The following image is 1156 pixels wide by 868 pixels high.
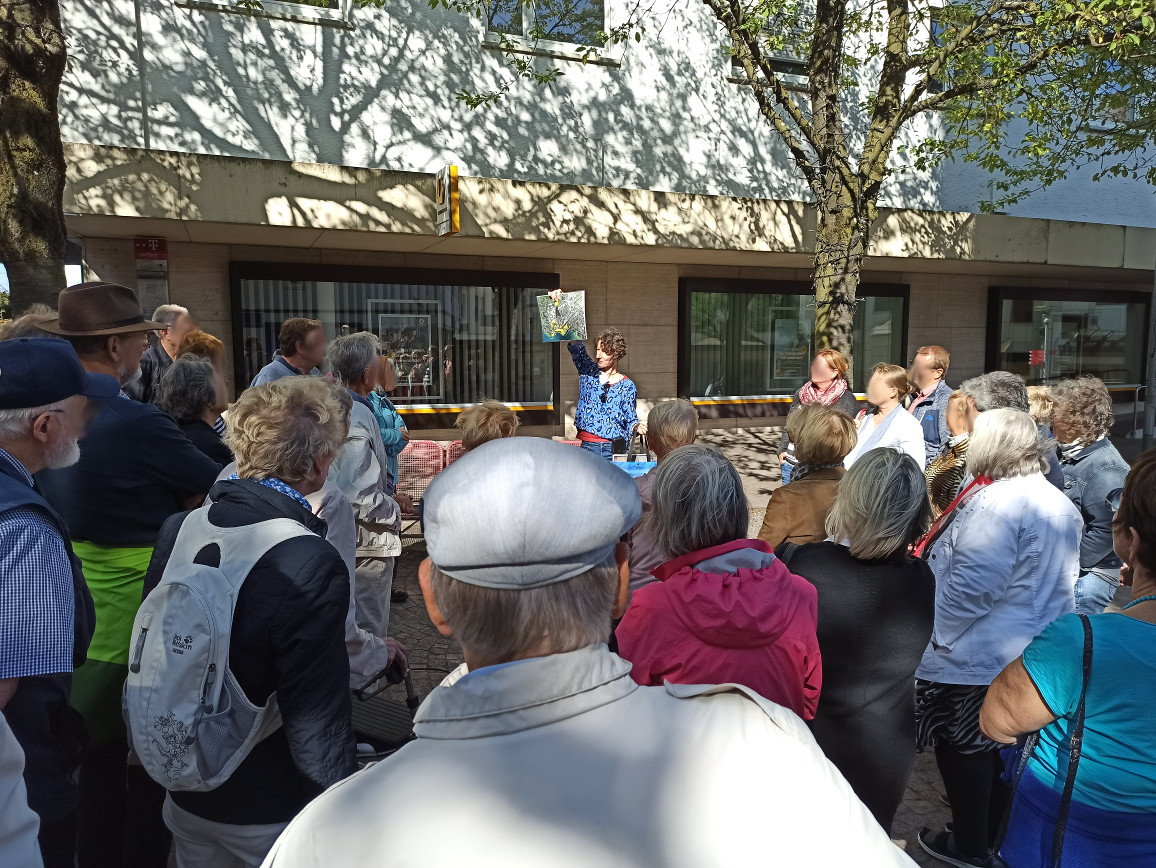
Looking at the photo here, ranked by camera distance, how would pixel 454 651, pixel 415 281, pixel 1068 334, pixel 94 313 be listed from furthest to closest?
pixel 1068 334 < pixel 415 281 < pixel 454 651 < pixel 94 313

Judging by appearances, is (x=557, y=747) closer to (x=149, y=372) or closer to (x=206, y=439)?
(x=206, y=439)

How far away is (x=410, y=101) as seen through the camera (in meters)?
9.79

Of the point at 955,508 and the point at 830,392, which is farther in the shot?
the point at 830,392

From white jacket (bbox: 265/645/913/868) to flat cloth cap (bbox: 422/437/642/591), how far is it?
0.40ft

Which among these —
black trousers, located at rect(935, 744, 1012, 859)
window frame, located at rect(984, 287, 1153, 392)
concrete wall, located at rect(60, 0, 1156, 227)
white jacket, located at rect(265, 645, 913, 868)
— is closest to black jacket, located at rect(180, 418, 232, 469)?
white jacket, located at rect(265, 645, 913, 868)

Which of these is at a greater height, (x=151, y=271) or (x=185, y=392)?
(x=151, y=271)

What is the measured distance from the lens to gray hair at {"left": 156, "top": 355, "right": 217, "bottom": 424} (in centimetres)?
332

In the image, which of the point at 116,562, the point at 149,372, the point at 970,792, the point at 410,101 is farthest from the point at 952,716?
the point at 410,101

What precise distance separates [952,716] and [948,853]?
1.93 ft

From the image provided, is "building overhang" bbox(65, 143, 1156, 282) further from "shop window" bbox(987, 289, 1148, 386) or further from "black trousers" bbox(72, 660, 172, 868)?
"black trousers" bbox(72, 660, 172, 868)

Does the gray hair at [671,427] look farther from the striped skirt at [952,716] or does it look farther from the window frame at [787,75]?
the window frame at [787,75]

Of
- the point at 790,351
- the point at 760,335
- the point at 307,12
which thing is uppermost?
the point at 307,12

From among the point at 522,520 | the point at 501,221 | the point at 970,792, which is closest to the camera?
the point at 522,520

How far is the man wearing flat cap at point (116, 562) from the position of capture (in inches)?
102
